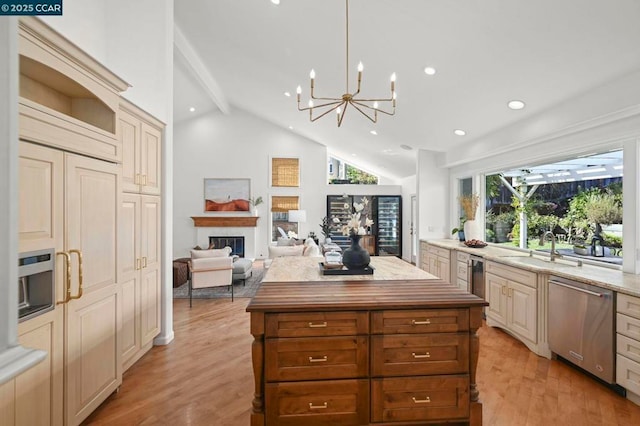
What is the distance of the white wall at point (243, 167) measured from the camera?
29.7 feet

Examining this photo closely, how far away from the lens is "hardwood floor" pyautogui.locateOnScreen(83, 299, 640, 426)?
7.14 ft

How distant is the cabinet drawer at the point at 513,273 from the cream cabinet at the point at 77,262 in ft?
12.3

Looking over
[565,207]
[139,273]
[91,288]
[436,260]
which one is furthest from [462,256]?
[91,288]

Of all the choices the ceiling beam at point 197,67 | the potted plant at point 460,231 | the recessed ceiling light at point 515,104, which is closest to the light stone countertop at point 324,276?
the recessed ceiling light at point 515,104

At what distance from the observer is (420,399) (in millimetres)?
1940

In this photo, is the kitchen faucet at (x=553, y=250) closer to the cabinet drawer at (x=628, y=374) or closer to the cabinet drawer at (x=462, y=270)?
the cabinet drawer at (x=462, y=270)

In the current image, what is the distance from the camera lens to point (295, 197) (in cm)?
931

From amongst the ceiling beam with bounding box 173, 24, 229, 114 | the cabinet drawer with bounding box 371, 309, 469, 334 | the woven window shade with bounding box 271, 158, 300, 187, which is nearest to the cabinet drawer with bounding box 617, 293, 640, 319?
the cabinet drawer with bounding box 371, 309, 469, 334

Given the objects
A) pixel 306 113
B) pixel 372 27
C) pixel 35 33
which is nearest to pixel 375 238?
pixel 306 113

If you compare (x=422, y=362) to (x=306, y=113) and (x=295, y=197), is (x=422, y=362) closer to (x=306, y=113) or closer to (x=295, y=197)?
(x=306, y=113)

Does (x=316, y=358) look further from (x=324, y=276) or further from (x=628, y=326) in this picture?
(x=628, y=326)

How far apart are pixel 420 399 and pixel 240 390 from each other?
4.64ft

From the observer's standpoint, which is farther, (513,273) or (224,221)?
(224,221)

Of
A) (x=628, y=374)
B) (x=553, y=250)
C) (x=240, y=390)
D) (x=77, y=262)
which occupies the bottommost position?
(x=240, y=390)
